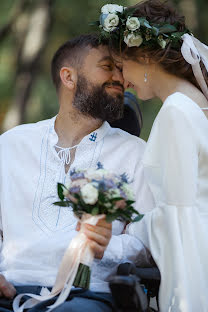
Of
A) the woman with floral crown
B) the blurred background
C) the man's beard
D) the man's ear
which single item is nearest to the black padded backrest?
the man's beard

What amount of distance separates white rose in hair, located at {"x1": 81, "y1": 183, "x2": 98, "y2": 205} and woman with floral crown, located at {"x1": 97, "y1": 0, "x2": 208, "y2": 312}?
0.61 meters

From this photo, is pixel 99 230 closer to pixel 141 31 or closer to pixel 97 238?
pixel 97 238

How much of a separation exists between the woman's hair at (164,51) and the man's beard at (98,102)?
1.51 ft

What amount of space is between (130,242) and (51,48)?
27.7ft

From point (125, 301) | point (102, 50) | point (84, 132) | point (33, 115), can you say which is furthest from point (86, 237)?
point (33, 115)

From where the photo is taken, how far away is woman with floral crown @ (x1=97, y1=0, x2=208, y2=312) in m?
3.20

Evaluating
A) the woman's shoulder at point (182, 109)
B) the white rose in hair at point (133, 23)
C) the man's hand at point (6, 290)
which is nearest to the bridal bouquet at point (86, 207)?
the man's hand at point (6, 290)

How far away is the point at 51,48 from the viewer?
11.4 meters

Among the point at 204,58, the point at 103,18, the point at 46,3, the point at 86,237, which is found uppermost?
the point at 46,3

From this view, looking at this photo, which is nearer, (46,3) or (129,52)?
(129,52)

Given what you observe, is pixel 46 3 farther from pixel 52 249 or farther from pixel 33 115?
pixel 52 249

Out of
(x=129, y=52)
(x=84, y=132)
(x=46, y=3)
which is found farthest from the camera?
(x=46, y=3)

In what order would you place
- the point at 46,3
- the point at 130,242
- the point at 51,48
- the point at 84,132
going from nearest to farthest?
the point at 130,242, the point at 84,132, the point at 46,3, the point at 51,48

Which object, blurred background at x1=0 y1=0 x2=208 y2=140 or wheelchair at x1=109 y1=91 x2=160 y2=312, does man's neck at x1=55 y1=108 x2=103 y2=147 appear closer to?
wheelchair at x1=109 y1=91 x2=160 y2=312
